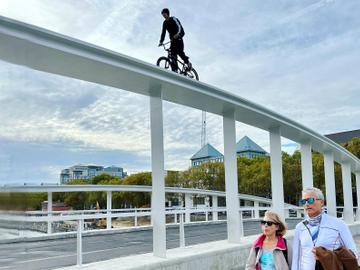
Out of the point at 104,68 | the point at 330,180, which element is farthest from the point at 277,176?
the point at 104,68

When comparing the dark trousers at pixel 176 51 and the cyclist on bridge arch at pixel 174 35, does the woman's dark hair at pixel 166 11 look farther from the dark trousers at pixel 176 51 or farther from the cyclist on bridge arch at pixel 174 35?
the dark trousers at pixel 176 51

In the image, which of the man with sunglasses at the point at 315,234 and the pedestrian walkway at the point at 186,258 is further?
the pedestrian walkway at the point at 186,258

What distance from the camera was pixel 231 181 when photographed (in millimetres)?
9570

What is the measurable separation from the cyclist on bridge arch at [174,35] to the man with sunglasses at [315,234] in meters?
6.66

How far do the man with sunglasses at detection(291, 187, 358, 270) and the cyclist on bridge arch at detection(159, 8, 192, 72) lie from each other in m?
6.66

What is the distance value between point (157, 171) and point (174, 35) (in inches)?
142

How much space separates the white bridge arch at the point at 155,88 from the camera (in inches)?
210

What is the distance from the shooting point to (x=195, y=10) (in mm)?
11531

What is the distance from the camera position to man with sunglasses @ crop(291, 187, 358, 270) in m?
3.29

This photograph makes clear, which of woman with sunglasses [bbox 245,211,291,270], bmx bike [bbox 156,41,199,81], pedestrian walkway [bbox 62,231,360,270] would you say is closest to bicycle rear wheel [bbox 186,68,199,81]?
bmx bike [bbox 156,41,199,81]

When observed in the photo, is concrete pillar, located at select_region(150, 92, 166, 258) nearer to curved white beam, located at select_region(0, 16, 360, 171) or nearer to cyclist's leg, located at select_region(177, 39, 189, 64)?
curved white beam, located at select_region(0, 16, 360, 171)

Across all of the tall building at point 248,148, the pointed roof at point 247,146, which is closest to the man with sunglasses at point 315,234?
the pointed roof at point 247,146

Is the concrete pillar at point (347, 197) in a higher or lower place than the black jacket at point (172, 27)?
lower

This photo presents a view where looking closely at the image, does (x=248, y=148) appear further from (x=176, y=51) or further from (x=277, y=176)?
(x=176, y=51)
